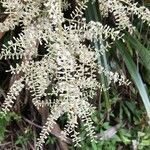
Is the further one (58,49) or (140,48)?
(140,48)

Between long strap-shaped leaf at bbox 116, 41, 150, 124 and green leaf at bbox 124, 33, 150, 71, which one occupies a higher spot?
green leaf at bbox 124, 33, 150, 71

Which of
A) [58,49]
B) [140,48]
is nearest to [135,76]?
[140,48]

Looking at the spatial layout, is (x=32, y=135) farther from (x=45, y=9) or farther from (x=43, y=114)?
(x=45, y=9)

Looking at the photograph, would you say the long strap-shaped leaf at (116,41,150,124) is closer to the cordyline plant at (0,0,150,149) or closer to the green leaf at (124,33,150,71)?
the green leaf at (124,33,150,71)

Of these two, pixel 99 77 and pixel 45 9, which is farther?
pixel 99 77

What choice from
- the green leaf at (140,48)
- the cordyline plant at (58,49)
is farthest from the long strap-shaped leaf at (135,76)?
the cordyline plant at (58,49)

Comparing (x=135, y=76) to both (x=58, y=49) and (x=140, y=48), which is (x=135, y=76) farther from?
(x=58, y=49)

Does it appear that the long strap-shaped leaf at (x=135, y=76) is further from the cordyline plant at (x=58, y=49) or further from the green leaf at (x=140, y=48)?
the cordyline plant at (x=58, y=49)

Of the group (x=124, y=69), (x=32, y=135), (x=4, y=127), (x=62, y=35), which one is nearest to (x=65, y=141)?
(x=32, y=135)

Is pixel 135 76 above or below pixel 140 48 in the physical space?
below

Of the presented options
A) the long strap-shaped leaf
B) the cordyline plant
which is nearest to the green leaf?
the long strap-shaped leaf

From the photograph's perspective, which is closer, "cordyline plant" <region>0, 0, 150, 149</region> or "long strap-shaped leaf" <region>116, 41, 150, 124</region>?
"cordyline plant" <region>0, 0, 150, 149</region>
